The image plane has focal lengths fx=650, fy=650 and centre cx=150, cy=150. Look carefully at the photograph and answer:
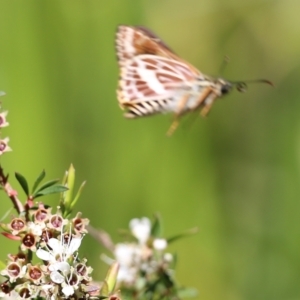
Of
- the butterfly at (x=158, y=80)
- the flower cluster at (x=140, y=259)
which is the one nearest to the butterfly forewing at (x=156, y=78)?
the butterfly at (x=158, y=80)

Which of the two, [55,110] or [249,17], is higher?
[249,17]

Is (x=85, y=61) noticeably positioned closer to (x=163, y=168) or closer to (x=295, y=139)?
(x=163, y=168)

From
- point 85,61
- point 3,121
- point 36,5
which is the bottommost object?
point 85,61

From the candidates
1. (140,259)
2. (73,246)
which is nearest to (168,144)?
(140,259)

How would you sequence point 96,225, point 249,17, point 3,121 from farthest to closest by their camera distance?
point 249,17
point 96,225
point 3,121

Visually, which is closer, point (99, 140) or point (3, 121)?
point (3, 121)

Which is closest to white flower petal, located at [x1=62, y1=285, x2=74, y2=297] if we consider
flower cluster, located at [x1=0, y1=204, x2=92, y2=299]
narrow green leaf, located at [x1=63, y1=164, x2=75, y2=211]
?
flower cluster, located at [x1=0, y1=204, x2=92, y2=299]

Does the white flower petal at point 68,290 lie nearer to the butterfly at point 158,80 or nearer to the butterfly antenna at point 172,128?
the butterfly antenna at point 172,128

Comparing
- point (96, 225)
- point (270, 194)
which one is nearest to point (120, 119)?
point (96, 225)

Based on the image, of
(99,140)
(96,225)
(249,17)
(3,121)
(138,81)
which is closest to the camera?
(3,121)
